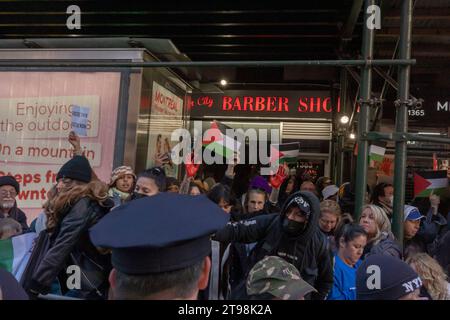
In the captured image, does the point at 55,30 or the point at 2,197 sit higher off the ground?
the point at 55,30

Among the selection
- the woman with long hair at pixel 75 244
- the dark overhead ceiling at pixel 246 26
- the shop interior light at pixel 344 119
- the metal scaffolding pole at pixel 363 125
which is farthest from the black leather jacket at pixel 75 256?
the shop interior light at pixel 344 119

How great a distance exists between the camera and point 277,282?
2.17 metres

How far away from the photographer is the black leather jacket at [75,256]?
284cm

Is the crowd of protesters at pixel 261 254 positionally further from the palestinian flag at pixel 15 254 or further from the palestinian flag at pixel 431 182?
the palestinian flag at pixel 431 182

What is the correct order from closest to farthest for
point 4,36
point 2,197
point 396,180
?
point 396,180, point 2,197, point 4,36

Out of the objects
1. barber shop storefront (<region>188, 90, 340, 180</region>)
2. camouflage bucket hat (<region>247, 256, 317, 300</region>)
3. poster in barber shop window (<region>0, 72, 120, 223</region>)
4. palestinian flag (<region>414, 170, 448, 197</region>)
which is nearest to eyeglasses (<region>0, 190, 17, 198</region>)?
poster in barber shop window (<region>0, 72, 120, 223</region>)

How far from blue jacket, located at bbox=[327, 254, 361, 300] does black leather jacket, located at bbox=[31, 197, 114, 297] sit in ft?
5.42

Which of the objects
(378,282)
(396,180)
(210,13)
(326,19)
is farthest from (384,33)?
(378,282)

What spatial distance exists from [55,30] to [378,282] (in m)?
5.91

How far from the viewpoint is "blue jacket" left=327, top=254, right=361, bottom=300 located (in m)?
3.38

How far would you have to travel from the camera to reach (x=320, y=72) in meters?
9.02

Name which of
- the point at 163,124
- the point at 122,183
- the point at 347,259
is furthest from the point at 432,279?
the point at 163,124

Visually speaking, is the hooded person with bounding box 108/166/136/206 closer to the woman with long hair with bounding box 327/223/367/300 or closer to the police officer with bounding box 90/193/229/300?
the woman with long hair with bounding box 327/223/367/300

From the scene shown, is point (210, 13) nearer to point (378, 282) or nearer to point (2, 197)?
point (2, 197)
